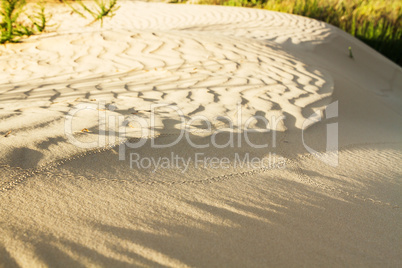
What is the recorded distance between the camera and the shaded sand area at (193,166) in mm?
1484

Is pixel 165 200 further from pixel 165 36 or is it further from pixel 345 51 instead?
pixel 345 51

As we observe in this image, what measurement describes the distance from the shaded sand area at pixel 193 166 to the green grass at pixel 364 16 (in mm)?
3994

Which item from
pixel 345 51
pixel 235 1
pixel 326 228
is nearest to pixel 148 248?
pixel 326 228

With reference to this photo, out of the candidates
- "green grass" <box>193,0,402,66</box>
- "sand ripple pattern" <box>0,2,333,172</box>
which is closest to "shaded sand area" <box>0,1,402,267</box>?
"sand ripple pattern" <box>0,2,333,172</box>

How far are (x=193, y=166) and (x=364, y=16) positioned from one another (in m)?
8.16

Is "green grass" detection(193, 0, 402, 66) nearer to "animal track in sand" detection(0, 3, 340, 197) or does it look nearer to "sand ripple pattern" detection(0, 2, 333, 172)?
"sand ripple pattern" detection(0, 2, 333, 172)

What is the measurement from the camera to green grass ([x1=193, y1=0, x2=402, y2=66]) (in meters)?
8.18

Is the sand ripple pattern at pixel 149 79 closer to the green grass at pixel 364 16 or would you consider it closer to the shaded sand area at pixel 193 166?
the shaded sand area at pixel 193 166

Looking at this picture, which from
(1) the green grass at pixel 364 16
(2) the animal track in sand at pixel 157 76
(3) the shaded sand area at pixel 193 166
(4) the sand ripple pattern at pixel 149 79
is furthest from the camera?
(1) the green grass at pixel 364 16

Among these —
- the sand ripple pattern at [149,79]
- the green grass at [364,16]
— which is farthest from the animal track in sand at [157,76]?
the green grass at [364,16]

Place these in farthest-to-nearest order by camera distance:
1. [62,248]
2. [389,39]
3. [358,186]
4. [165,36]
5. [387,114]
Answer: [389,39], [165,36], [387,114], [358,186], [62,248]

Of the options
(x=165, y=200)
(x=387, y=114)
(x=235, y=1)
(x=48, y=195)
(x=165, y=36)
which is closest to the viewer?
(x=48, y=195)

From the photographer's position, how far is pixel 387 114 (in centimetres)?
418

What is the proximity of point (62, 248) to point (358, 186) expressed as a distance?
1.69 metres
